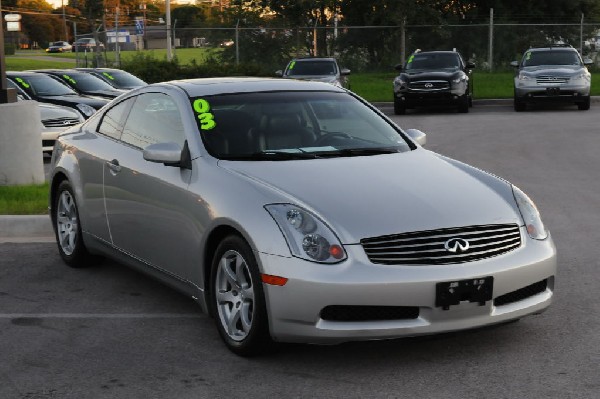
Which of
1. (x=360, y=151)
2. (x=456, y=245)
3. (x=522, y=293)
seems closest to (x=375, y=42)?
(x=360, y=151)

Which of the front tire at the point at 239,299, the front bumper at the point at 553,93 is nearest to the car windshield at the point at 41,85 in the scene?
the front bumper at the point at 553,93

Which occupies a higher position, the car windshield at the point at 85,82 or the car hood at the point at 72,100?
the car windshield at the point at 85,82

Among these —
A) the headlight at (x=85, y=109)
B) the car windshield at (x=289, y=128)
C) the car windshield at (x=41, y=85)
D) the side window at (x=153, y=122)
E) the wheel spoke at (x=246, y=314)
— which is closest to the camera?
the wheel spoke at (x=246, y=314)

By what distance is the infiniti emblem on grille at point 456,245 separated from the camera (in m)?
5.37

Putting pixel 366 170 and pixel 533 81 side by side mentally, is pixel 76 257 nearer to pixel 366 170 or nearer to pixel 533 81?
pixel 366 170

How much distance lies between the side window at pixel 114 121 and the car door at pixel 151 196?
0.12 meters

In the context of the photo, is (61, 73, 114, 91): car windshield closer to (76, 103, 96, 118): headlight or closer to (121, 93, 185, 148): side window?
(76, 103, 96, 118): headlight

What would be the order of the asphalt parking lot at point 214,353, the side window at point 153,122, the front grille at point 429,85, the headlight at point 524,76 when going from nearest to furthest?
the asphalt parking lot at point 214,353, the side window at point 153,122, the headlight at point 524,76, the front grille at point 429,85

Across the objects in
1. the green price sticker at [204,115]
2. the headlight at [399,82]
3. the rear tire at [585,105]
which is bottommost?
the rear tire at [585,105]

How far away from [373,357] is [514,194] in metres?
1.36

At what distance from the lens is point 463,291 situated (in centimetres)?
530

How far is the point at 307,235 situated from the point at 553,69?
72.6 ft

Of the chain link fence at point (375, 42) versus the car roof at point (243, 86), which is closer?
the car roof at point (243, 86)

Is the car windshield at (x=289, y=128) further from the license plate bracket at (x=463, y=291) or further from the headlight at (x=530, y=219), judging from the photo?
the license plate bracket at (x=463, y=291)
